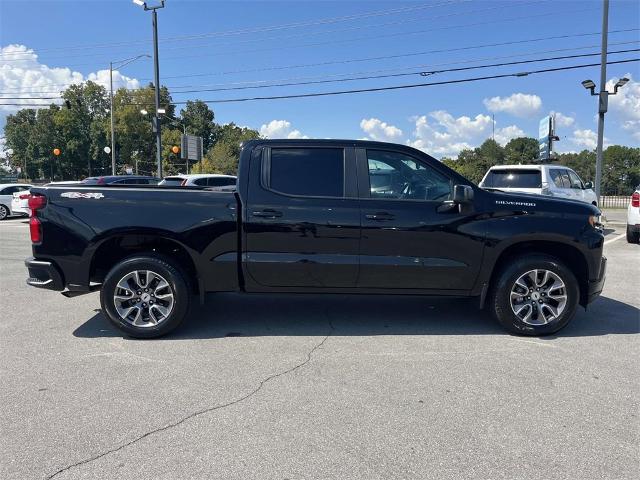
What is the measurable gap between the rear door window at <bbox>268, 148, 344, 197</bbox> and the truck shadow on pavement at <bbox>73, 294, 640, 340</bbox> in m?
1.16

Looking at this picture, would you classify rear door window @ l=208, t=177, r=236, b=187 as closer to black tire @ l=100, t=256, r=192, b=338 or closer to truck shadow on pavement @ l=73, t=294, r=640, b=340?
truck shadow on pavement @ l=73, t=294, r=640, b=340

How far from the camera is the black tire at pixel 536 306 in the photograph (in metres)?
4.94

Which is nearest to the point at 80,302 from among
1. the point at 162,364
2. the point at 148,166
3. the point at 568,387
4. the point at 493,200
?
the point at 162,364

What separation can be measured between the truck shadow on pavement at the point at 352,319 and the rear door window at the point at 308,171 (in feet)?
3.79

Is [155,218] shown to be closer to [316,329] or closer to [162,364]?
[162,364]

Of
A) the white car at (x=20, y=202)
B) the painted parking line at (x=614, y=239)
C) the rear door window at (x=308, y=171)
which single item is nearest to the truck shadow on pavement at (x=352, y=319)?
the rear door window at (x=308, y=171)

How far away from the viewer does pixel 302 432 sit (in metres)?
3.13

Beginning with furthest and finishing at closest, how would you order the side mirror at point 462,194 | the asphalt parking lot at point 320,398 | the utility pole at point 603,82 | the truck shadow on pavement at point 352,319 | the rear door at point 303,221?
1. the utility pole at point 603,82
2. the truck shadow on pavement at point 352,319
3. the rear door at point 303,221
4. the side mirror at point 462,194
5. the asphalt parking lot at point 320,398

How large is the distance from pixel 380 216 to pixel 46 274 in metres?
3.37

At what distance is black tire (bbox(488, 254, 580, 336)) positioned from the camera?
4.94m

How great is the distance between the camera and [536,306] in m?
5.00

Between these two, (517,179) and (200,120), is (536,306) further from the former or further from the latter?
(200,120)

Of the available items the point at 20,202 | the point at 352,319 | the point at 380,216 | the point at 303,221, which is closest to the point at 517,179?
the point at 352,319

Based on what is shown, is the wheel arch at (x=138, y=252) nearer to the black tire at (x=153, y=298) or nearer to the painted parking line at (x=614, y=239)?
the black tire at (x=153, y=298)
